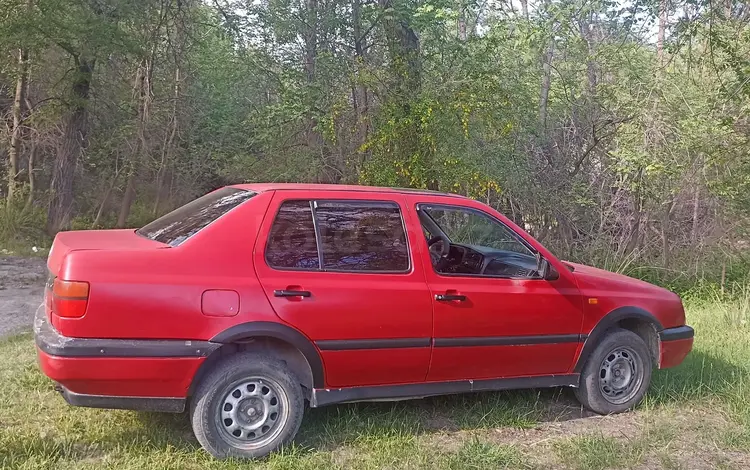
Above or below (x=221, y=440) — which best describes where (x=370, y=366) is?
above

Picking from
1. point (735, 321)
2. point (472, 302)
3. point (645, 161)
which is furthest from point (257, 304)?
point (645, 161)

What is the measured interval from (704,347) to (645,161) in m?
4.87

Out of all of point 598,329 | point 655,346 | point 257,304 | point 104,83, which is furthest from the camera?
point 104,83

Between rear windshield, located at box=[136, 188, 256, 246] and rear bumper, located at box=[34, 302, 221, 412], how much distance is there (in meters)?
0.65

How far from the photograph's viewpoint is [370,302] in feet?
13.5

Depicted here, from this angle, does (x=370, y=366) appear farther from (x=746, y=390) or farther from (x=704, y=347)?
(x=704, y=347)

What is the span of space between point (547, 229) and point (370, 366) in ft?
31.2

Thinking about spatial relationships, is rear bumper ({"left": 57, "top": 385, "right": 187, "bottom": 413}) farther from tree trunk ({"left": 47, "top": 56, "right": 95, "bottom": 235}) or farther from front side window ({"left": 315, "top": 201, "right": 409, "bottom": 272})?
tree trunk ({"left": 47, "top": 56, "right": 95, "bottom": 235})

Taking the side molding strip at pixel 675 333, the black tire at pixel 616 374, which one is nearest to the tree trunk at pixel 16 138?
the black tire at pixel 616 374

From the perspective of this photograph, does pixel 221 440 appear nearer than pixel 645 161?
Yes

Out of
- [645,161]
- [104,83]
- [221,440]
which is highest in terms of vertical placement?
[104,83]

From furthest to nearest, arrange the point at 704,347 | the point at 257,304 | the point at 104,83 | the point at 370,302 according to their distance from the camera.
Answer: the point at 104,83, the point at 704,347, the point at 370,302, the point at 257,304

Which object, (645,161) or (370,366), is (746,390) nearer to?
(370,366)

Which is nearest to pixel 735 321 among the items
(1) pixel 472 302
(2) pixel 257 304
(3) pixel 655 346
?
(3) pixel 655 346
